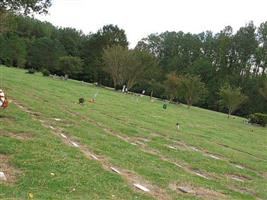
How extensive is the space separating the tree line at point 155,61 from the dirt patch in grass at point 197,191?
48889 mm

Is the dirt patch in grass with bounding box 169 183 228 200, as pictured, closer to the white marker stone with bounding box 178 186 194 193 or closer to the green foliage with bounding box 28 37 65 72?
the white marker stone with bounding box 178 186 194 193

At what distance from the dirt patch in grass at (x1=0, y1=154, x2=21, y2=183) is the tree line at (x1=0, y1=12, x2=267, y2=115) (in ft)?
165

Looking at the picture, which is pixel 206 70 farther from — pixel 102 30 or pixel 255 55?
pixel 102 30

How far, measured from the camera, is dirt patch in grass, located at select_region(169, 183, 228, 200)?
9.98m

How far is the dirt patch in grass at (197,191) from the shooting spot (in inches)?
393

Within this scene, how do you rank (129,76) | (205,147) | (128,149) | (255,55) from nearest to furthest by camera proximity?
(128,149), (205,147), (129,76), (255,55)

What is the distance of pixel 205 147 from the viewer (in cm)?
Result: 1864

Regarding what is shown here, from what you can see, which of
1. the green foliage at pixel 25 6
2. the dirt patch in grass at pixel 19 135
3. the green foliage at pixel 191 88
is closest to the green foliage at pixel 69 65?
the green foliage at pixel 191 88

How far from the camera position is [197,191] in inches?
404

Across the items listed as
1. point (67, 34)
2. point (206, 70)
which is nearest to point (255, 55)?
point (206, 70)

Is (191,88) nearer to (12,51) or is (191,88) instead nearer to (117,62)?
(117,62)

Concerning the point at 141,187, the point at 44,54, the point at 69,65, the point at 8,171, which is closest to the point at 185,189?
the point at 141,187

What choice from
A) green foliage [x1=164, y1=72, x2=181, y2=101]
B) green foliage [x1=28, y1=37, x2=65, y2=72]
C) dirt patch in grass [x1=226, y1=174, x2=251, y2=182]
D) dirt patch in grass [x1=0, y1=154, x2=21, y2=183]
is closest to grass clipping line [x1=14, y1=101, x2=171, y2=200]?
dirt patch in grass [x1=0, y1=154, x2=21, y2=183]

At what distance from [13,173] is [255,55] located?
83.4 m
